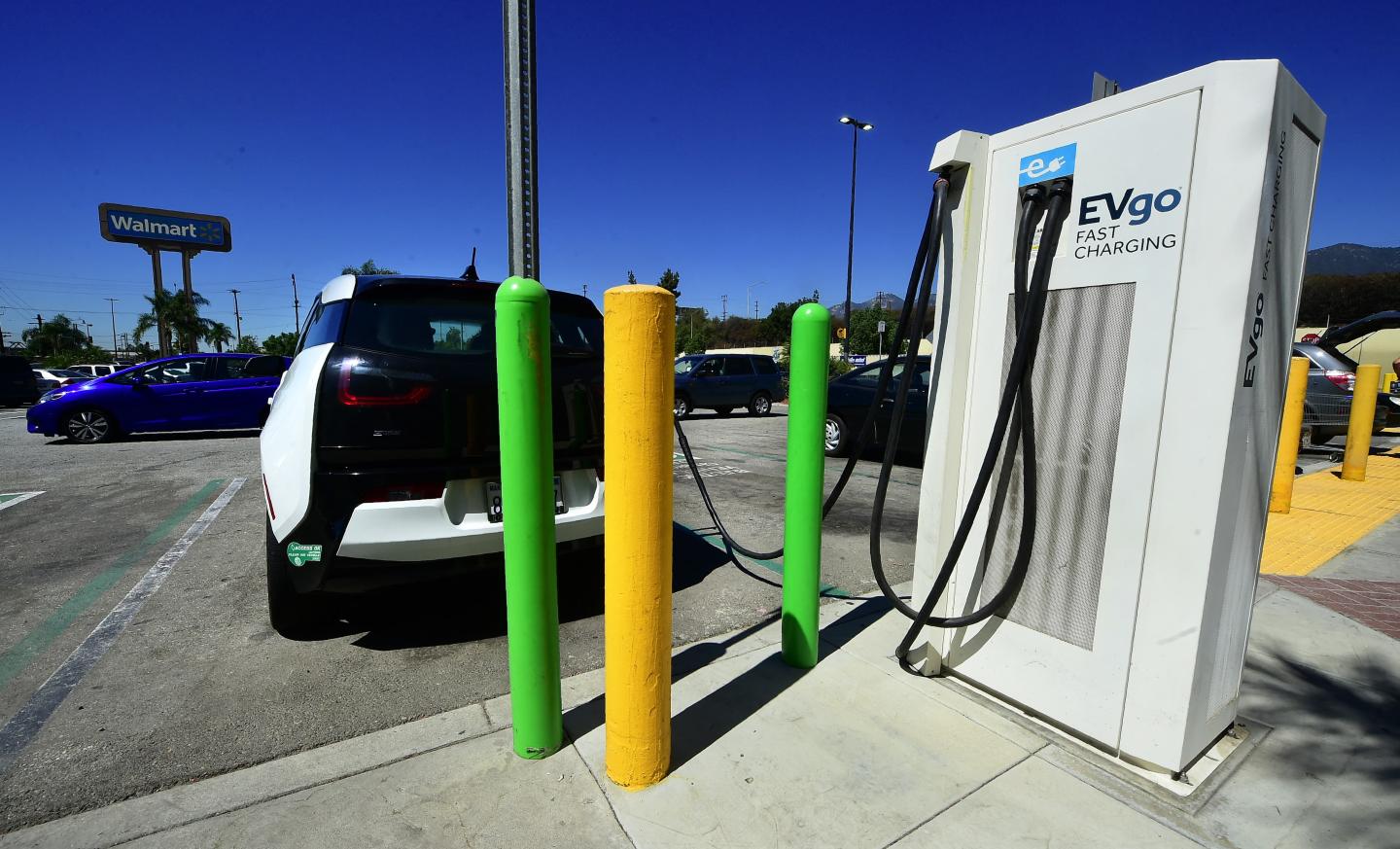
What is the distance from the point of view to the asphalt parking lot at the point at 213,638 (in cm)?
222

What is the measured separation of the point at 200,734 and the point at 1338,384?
12.5 m

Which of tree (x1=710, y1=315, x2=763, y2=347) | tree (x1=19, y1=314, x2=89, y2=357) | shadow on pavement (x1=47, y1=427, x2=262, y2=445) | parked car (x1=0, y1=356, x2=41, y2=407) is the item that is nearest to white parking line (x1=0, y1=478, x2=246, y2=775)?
shadow on pavement (x1=47, y1=427, x2=262, y2=445)

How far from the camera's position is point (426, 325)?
9.60 ft

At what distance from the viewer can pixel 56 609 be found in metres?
3.43

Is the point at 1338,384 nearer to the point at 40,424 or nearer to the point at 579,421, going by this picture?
the point at 579,421

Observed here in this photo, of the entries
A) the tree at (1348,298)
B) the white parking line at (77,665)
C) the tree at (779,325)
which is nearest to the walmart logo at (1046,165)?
the white parking line at (77,665)

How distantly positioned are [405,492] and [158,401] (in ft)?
34.5

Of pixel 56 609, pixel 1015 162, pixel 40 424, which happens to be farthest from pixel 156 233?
pixel 1015 162

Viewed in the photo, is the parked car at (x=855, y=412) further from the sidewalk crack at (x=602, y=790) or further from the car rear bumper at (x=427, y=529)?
the sidewalk crack at (x=602, y=790)

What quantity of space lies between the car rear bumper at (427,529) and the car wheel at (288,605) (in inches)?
15.1

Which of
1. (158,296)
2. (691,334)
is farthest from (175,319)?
(691,334)

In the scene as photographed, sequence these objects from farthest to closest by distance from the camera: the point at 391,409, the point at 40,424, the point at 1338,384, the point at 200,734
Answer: the point at 40,424
the point at 1338,384
the point at 391,409
the point at 200,734

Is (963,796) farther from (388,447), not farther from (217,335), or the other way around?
(217,335)

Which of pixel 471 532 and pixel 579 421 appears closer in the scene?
pixel 471 532
